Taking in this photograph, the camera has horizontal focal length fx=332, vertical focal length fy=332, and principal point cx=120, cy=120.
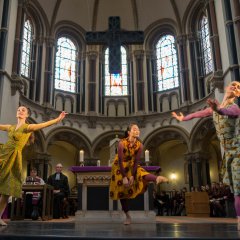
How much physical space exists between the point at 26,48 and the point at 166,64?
8.07 metres

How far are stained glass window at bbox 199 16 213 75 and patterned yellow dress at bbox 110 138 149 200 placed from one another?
13.2 meters

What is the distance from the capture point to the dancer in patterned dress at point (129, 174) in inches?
206

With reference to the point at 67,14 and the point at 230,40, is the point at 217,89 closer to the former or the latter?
the point at 230,40

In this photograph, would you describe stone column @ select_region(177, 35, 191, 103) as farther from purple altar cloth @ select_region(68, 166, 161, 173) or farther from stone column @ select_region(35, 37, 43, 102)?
purple altar cloth @ select_region(68, 166, 161, 173)

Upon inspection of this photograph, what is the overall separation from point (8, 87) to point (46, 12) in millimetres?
7095

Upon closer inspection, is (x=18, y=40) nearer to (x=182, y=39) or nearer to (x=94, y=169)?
(x=182, y=39)

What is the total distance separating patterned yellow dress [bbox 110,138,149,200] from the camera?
17.2 ft

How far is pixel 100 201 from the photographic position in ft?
28.2

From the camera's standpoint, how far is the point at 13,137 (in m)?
4.82

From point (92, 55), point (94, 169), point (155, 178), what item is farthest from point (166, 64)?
point (155, 178)

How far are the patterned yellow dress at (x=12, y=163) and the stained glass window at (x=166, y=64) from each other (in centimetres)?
1501

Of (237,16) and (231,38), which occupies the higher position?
(237,16)

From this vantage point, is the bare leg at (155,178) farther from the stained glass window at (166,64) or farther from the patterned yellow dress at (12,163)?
the stained glass window at (166,64)

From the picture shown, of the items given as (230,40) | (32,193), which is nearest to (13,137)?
(32,193)
